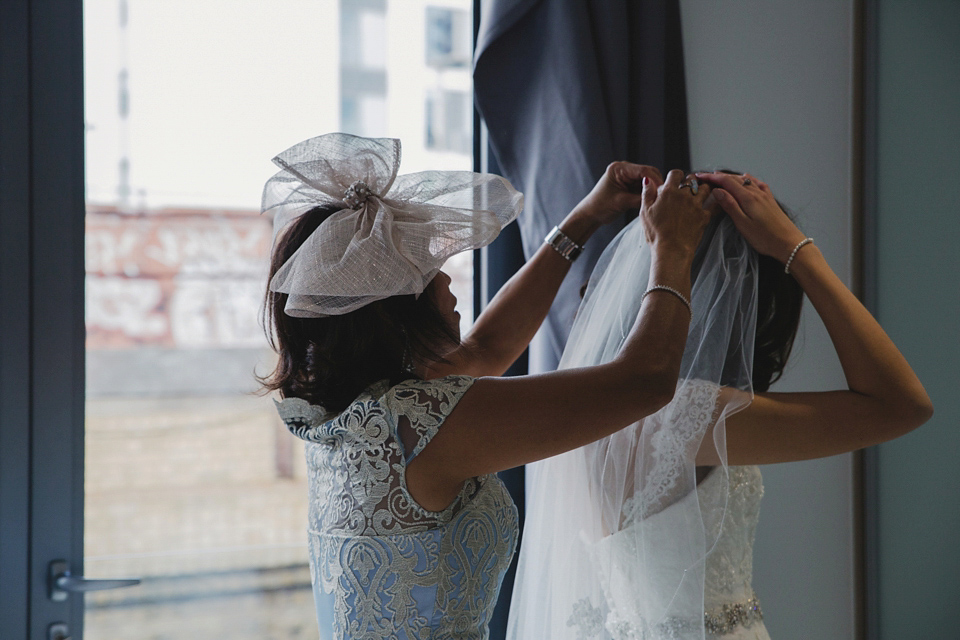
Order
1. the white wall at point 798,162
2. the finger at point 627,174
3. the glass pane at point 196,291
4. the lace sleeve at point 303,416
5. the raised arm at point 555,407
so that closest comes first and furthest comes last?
1. the raised arm at point 555,407
2. the lace sleeve at point 303,416
3. the finger at point 627,174
4. the glass pane at point 196,291
5. the white wall at point 798,162

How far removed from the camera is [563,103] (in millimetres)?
1356

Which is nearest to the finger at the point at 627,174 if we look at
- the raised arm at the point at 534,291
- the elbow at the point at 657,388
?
the raised arm at the point at 534,291

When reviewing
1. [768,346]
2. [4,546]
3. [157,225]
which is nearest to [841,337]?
[768,346]

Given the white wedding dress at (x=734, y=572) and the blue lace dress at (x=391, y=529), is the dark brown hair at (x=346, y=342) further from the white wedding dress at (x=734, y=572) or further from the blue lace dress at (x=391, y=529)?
the white wedding dress at (x=734, y=572)

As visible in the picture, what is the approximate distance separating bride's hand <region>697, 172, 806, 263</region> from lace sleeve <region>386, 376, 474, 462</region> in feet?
1.51

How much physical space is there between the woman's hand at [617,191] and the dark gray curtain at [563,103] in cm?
10

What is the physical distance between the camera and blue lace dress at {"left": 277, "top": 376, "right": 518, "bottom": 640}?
0.88 m

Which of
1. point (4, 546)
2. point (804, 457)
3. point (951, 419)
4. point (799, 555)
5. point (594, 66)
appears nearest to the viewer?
point (804, 457)

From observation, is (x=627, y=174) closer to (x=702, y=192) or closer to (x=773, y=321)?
(x=702, y=192)

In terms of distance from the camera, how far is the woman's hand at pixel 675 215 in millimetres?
950

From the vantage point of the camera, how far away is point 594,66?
53.3 inches

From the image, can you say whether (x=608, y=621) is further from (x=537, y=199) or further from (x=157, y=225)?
(x=157, y=225)

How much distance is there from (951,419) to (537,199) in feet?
3.34

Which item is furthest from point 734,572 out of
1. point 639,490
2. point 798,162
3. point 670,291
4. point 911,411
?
point 798,162
